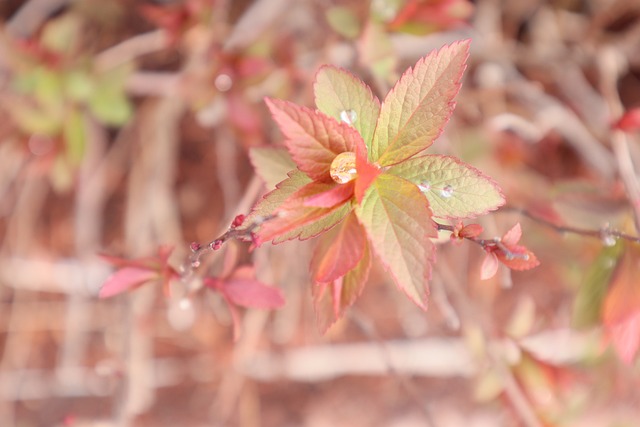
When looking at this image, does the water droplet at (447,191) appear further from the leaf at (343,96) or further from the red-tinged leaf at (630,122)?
the red-tinged leaf at (630,122)

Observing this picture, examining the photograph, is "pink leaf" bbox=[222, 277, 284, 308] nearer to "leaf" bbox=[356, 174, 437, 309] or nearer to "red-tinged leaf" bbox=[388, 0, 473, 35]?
"leaf" bbox=[356, 174, 437, 309]

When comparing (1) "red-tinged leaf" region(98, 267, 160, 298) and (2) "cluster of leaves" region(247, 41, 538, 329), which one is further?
(1) "red-tinged leaf" region(98, 267, 160, 298)

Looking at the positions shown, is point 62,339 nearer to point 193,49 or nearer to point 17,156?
point 17,156

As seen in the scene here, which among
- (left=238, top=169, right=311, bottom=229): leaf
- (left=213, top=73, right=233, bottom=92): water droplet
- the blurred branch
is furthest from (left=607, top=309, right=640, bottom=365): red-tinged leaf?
the blurred branch

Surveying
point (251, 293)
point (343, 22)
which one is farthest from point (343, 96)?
point (343, 22)

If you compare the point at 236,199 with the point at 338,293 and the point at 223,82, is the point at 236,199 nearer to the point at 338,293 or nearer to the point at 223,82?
the point at 223,82

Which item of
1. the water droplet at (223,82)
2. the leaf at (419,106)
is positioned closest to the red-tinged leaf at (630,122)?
the leaf at (419,106)
